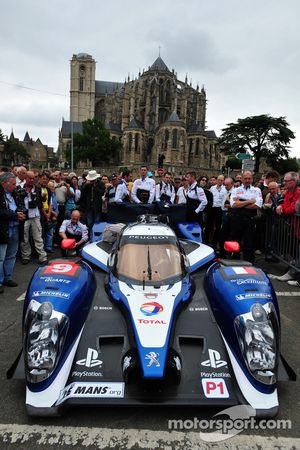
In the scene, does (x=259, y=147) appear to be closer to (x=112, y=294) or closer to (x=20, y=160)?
(x=112, y=294)

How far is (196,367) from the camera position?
316 centimetres

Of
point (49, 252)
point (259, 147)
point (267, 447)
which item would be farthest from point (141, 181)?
point (259, 147)

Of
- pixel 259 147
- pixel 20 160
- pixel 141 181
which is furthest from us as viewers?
pixel 20 160

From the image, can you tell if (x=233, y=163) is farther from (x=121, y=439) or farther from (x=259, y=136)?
(x=121, y=439)

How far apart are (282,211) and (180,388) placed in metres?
5.66

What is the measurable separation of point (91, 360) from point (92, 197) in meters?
7.00

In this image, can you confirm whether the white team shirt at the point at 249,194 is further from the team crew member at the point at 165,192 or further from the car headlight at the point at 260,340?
the car headlight at the point at 260,340

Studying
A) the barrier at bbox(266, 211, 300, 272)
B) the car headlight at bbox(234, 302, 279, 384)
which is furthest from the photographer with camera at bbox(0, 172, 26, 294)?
the barrier at bbox(266, 211, 300, 272)

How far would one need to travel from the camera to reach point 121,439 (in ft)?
8.77

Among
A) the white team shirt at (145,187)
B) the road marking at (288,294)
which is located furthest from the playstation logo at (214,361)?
the white team shirt at (145,187)

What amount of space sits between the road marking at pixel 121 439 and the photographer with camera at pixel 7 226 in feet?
12.8

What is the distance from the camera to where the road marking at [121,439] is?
2623mm

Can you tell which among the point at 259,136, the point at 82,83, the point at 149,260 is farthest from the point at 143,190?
the point at 82,83

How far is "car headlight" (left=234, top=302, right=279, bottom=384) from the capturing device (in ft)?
10.1
